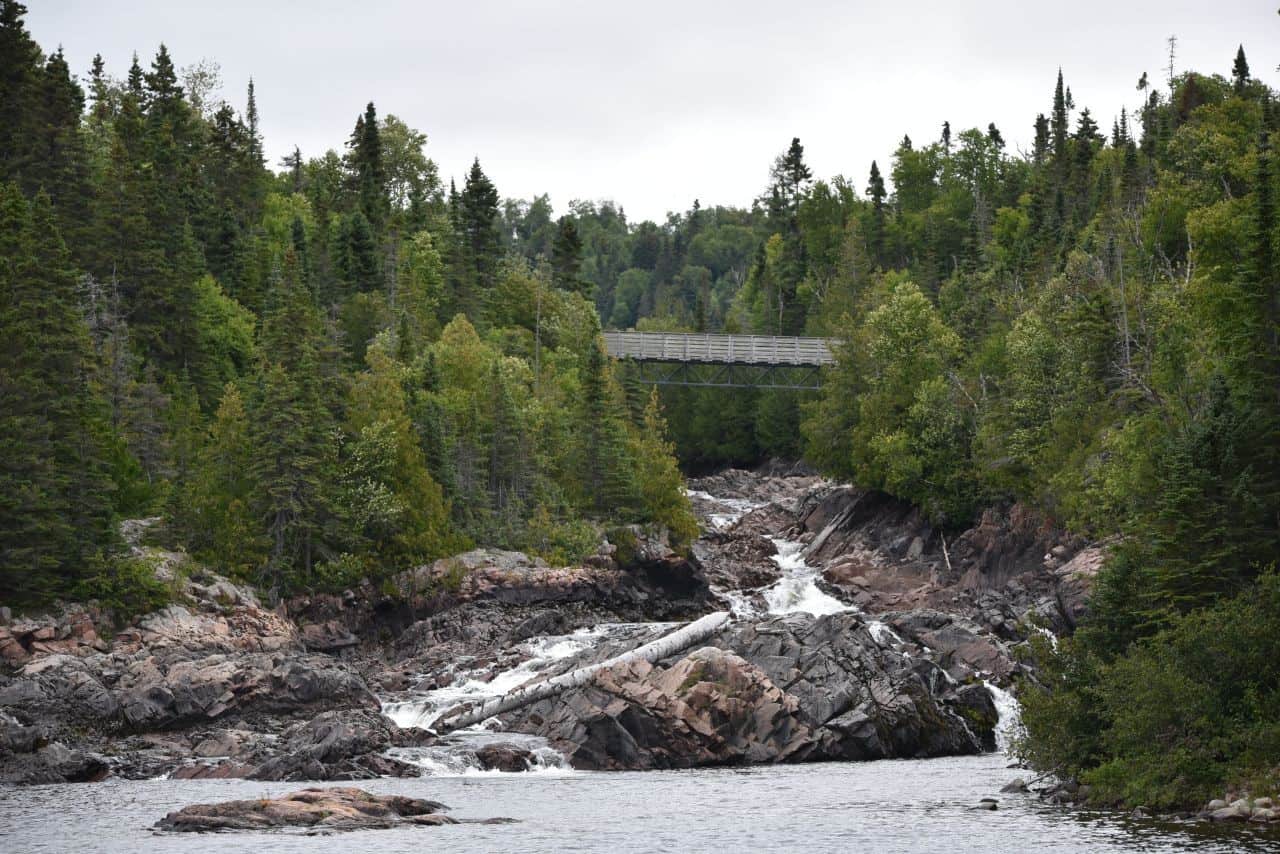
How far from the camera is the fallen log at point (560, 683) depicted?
62.6 metres

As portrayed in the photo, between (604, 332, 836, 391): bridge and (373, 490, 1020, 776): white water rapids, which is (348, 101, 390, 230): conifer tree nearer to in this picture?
(604, 332, 836, 391): bridge

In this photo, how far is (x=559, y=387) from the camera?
110 m

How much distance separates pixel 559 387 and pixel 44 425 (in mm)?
44018

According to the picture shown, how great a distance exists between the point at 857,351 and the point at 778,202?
7054cm

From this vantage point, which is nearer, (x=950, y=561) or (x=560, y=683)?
(x=560, y=683)

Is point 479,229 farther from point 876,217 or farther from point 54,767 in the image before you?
point 54,767

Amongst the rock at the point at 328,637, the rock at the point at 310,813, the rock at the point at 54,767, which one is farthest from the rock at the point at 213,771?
the rock at the point at 328,637

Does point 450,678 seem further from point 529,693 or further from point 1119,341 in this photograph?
point 1119,341

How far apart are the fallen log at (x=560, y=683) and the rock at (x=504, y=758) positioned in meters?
5.36

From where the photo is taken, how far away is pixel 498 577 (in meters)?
84.4

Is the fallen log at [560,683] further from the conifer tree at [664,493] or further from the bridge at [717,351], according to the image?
the bridge at [717,351]

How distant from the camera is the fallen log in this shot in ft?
205

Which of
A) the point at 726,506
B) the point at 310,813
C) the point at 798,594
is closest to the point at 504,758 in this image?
the point at 310,813

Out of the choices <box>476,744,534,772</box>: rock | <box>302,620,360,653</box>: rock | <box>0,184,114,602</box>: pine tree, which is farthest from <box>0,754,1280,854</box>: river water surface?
<box>302,620,360,653</box>: rock
